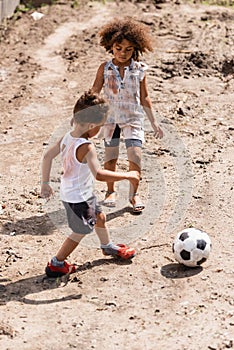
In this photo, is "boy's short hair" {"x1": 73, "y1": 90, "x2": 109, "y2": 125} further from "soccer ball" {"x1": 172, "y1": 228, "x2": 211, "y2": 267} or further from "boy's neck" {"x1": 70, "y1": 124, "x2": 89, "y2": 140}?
"soccer ball" {"x1": 172, "y1": 228, "x2": 211, "y2": 267}

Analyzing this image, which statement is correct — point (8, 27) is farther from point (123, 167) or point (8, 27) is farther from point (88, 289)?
point (88, 289)

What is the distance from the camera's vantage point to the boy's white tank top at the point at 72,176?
18.0 ft

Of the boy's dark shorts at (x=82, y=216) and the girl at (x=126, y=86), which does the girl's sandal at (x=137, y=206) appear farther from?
the boy's dark shorts at (x=82, y=216)

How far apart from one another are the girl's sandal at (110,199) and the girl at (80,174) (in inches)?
50.4

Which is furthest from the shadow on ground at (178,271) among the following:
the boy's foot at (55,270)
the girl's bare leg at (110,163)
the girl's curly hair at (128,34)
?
the girl's curly hair at (128,34)

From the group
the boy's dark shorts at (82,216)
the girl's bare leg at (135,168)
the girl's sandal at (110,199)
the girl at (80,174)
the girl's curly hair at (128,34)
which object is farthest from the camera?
the girl's sandal at (110,199)

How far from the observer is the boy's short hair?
5.46m

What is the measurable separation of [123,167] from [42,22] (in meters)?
5.31

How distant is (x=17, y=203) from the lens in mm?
7004

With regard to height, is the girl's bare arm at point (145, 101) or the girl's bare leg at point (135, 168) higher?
the girl's bare arm at point (145, 101)

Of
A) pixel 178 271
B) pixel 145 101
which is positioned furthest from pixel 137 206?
pixel 178 271

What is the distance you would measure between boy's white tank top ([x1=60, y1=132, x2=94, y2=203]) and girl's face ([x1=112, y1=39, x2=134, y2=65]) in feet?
4.55

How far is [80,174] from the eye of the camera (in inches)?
218

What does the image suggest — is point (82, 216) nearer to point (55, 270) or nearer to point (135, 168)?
point (55, 270)
